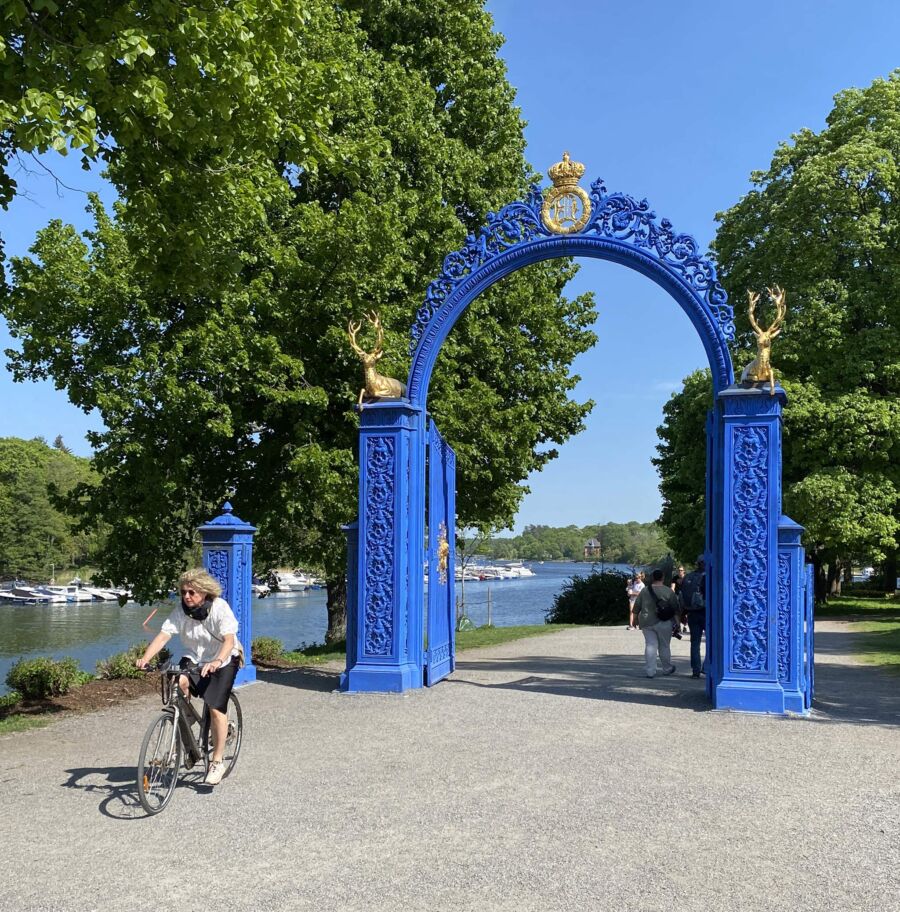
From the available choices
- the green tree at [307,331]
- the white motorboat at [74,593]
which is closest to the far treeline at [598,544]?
the white motorboat at [74,593]

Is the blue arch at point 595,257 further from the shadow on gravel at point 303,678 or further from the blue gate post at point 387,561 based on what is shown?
the shadow on gravel at point 303,678

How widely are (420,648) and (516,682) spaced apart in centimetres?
145

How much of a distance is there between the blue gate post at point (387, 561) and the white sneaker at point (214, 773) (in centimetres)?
419

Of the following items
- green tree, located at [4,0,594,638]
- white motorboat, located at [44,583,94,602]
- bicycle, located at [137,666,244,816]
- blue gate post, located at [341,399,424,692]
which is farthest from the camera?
white motorboat, located at [44,583,94,602]

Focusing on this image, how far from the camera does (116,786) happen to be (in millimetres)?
6508

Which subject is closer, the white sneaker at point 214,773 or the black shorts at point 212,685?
the black shorts at point 212,685

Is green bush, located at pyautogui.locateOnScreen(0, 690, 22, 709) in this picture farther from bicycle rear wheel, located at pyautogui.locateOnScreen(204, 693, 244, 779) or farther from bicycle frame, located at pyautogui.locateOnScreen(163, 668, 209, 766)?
bicycle frame, located at pyautogui.locateOnScreen(163, 668, 209, 766)

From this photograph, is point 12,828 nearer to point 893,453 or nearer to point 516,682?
point 516,682

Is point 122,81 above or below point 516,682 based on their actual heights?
above

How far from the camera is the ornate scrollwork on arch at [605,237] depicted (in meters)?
10.2

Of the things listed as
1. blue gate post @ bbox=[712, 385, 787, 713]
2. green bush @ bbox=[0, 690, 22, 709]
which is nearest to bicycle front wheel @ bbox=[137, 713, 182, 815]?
green bush @ bbox=[0, 690, 22, 709]

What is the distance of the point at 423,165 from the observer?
17609 mm

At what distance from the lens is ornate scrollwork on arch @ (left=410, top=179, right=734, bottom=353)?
33.3 feet

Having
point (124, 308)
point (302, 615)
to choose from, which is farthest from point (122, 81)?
point (302, 615)
